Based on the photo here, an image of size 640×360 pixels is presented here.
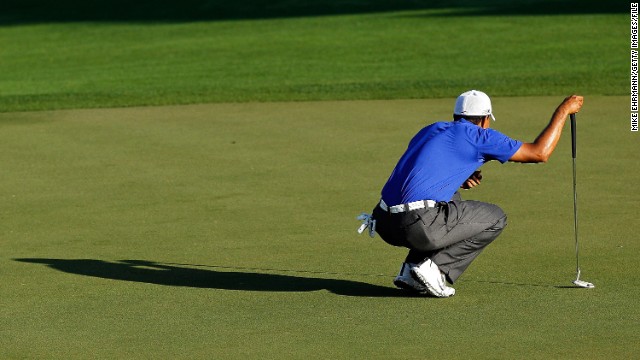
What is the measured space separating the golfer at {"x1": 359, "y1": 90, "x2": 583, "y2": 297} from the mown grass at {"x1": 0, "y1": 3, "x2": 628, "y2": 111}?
10.6 meters

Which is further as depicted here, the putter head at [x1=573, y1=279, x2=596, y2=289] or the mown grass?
the mown grass

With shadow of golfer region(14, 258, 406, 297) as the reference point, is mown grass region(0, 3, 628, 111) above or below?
below

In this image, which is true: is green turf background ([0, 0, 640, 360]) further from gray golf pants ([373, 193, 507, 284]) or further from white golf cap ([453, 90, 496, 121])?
white golf cap ([453, 90, 496, 121])

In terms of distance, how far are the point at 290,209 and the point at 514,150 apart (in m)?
3.59

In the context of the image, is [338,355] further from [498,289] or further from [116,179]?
[116,179]

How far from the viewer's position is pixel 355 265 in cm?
1037

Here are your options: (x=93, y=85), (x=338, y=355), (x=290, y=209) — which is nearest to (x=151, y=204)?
(x=290, y=209)

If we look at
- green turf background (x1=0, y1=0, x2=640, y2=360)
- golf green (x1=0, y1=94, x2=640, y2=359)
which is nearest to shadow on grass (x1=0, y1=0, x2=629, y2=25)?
green turf background (x1=0, y1=0, x2=640, y2=360)

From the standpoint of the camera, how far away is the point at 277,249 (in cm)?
1088

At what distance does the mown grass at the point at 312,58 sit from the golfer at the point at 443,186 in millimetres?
10637

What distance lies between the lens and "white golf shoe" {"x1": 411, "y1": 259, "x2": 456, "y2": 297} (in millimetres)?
9133

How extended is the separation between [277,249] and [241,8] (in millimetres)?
26468

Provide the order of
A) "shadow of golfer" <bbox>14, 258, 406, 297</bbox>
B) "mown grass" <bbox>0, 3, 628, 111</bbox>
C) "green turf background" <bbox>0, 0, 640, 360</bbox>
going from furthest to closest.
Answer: "mown grass" <bbox>0, 3, 628, 111</bbox>
"shadow of golfer" <bbox>14, 258, 406, 297</bbox>
"green turf background" <bbox>0, 0, 640, 360</bbox>

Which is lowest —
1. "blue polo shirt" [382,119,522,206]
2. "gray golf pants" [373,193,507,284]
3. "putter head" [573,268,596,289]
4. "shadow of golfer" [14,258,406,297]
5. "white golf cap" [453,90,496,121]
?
"shadow of golfer" [14,258,406,297]
